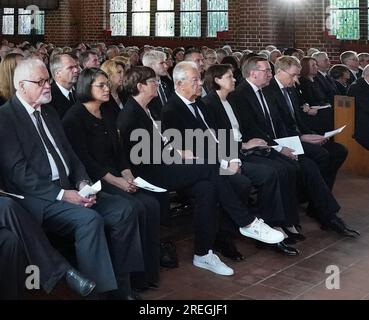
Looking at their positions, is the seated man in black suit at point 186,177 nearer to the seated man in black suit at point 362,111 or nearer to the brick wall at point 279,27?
the seated man in black suit at point 362,111

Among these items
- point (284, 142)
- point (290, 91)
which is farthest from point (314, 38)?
point (284, 142)

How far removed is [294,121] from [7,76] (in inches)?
112

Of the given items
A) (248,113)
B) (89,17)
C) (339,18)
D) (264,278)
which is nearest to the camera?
(264,278)

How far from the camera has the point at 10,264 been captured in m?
3.49

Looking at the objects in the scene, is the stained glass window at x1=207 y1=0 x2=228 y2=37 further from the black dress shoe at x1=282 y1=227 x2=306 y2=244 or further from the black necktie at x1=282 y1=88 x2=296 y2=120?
the black dress shoe at x1=282 y1=227 x2=306 y2=244

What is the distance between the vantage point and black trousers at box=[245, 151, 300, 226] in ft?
17.4

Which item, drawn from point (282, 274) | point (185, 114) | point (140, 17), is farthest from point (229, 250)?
point (140, 17)

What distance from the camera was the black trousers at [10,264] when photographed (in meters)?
3.47

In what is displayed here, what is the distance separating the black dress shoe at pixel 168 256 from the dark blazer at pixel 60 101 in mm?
1623

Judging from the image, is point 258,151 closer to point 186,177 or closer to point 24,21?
point 186,177

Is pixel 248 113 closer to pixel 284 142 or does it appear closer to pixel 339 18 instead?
pixel 284 142

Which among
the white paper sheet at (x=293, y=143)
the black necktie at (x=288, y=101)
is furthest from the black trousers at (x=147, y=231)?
the black necktie at (x=288, y=101)

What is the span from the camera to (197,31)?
50.0ft
